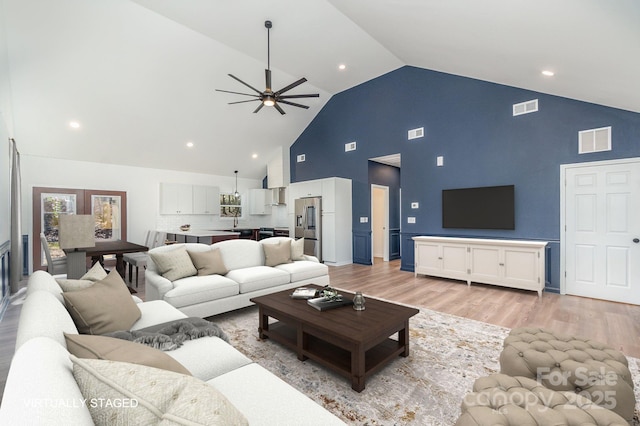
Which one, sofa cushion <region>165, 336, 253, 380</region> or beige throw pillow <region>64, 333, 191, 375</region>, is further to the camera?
sofa cushion <region>165, 336, 253, 380</region>

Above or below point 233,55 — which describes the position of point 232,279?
below

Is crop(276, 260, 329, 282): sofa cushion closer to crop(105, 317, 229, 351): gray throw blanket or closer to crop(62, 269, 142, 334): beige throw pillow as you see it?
crop(105, 317, 229, 351): gray throw blanket

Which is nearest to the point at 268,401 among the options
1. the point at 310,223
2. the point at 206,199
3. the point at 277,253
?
the point at 277,253

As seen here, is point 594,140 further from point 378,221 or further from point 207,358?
point 207,358

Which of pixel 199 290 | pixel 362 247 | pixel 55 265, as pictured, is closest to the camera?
pixel 199 290

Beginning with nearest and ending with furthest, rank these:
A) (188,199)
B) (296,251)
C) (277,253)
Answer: (277,253) → (296,251) → (188,199)

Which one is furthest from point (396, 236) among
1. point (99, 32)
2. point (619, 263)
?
point (99, 32)

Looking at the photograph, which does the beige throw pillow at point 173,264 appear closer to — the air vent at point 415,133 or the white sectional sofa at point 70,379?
the white sectional sofa at point 70,379

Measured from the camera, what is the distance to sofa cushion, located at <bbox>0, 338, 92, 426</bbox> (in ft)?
1.98

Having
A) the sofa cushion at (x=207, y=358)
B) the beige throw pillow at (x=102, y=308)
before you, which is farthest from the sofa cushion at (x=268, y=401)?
the beige throw pillow at (x=102, y=308)

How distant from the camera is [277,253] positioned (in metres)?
4.39

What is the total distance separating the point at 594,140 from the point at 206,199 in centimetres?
849

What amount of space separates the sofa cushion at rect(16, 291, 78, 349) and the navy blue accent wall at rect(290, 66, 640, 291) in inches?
225

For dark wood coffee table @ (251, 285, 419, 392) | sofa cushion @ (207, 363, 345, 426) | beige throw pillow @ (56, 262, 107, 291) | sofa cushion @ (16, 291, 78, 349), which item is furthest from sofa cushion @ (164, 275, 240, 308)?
sofa cushion @ (207, 363, 345, 426)
